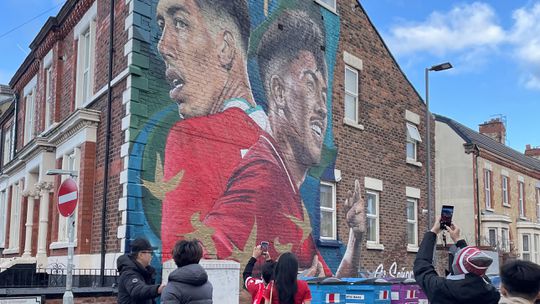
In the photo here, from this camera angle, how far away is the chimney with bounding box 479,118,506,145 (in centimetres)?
3681

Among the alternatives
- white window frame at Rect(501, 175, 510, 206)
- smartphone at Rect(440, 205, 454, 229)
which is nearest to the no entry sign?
smartphone at Rect(440, 205, 454, 229)

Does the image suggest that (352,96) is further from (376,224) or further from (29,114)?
(29,114)

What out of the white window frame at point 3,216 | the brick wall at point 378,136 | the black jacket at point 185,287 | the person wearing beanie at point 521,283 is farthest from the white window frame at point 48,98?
the person wearing beanie at point 521,283

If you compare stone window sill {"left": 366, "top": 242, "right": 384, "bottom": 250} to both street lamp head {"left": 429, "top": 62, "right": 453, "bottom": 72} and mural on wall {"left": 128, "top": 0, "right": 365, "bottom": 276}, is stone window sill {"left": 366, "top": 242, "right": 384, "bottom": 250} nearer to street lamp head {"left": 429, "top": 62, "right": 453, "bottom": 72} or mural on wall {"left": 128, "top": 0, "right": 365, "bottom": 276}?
mural on wall {"left": 128, "top": 0, "right": 365, "bottom": 276}

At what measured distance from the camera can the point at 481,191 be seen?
27703mm

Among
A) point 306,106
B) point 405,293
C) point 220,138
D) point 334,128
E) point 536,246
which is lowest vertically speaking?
point 405,293

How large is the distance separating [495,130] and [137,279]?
3459cm

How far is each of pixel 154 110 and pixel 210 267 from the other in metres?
3.38

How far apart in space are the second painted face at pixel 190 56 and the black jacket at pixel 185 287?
7.89 m

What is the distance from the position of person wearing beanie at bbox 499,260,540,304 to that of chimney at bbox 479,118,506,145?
34.9 metres

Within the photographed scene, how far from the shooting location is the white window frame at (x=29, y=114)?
65.4 ft

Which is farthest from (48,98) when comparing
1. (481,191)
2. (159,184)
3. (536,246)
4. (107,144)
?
(536,246)

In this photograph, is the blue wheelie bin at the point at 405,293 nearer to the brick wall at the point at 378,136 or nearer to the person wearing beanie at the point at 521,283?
the brick wall at the point at 378,136

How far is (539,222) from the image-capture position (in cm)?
3369
